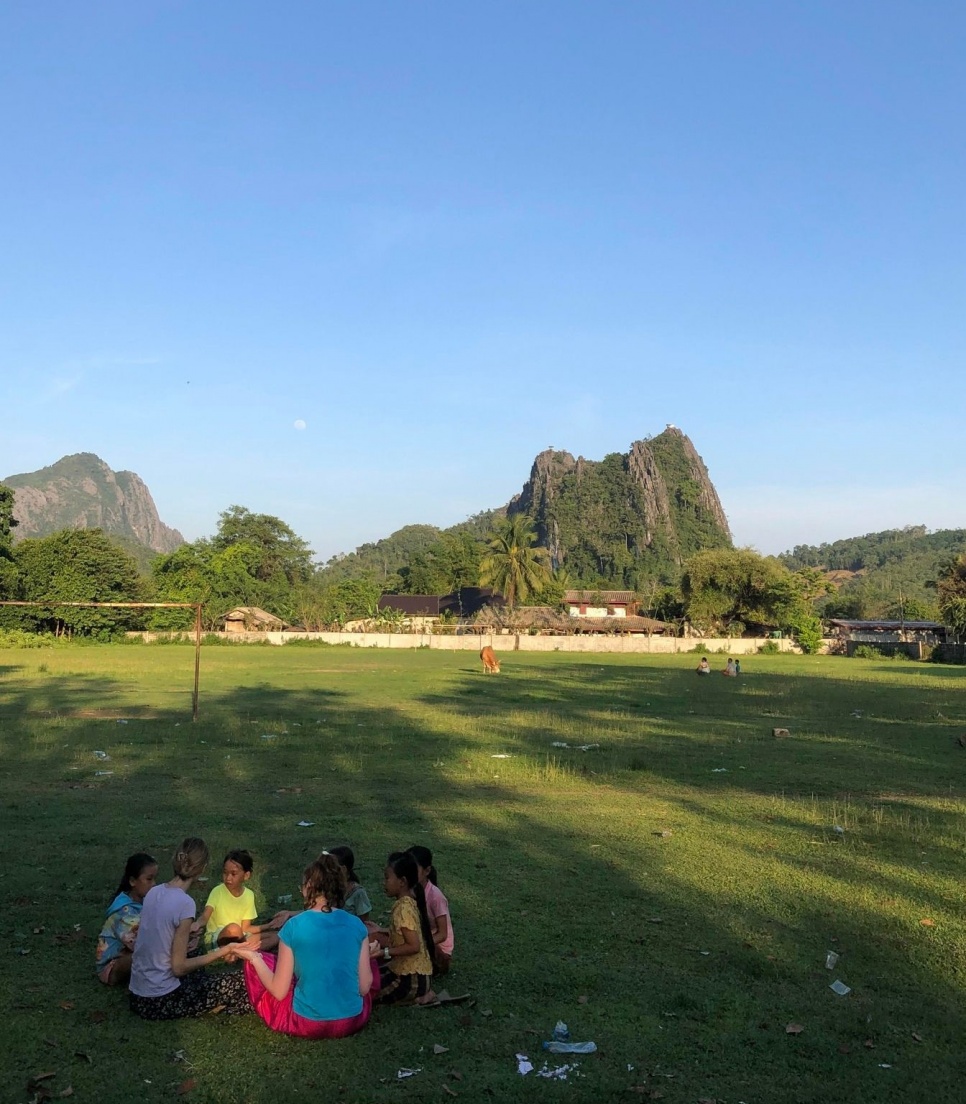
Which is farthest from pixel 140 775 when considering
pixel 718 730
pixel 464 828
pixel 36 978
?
pixel 718 730

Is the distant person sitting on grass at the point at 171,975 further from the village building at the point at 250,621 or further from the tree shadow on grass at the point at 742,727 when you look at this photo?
the village building at the point at 250,621

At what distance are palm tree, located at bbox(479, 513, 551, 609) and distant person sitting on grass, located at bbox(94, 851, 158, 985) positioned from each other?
272 ft

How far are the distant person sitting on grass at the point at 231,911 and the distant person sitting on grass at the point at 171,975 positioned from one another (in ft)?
1.76

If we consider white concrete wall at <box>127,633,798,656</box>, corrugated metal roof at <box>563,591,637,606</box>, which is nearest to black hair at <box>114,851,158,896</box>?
white concrete wall at <box>127,633,798,656</box>

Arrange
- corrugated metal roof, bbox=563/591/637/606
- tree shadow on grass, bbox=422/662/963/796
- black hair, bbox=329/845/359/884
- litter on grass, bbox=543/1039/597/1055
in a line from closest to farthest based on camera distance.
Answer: litter on grass, bbox=543/1039/597/1055 → black hair, bbox=329/845/359/884 → tree shadow on grass, bbox=422/662/963/796 → corrugated metal roof, bbox=563/591/637/606

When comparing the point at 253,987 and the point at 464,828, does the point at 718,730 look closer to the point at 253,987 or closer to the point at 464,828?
the point at 464,828

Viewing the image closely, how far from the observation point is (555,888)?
822cm

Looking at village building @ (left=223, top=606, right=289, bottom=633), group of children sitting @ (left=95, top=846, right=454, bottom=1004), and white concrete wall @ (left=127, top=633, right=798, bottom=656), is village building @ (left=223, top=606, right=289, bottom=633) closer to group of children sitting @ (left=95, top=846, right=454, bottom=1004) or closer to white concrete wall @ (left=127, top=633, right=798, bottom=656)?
white concrete wall @ (left=127, top=633, right=798, bottom=656)

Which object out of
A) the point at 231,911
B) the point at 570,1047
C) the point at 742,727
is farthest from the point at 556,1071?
the point at 742,727

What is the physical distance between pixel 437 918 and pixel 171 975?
1711 mm

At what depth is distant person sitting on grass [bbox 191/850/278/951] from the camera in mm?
6484

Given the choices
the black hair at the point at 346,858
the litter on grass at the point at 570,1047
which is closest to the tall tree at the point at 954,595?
the black hair at the point at 346,858

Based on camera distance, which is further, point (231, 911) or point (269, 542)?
point (269, 542)

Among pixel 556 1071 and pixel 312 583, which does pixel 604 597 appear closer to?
pixel 312 583
